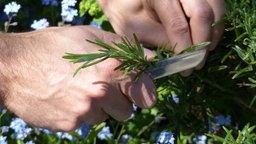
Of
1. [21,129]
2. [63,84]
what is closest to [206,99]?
[63,84]

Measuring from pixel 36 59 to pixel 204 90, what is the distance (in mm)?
571

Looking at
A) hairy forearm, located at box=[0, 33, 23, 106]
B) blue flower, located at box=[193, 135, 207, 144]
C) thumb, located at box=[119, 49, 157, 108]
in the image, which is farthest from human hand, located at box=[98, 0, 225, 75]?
blue flower, located at box=[193, 135, 207, 144]

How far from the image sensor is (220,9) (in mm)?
1392

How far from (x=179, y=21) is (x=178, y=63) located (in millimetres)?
142

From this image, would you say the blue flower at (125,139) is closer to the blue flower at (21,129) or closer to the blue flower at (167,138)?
the blue flower at (21,129)

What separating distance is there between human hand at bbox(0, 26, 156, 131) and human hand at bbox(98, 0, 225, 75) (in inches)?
5.7

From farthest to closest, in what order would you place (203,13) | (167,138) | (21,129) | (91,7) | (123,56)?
1. (91,7)
2. (21,129)
3. (167,138)
4. (203,13)
5. (123,56)

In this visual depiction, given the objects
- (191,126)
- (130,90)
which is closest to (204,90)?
(191,126)

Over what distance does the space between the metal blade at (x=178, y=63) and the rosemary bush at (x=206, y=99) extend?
37 millimetres

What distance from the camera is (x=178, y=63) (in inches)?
51.2

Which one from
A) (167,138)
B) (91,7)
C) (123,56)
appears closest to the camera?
(123,56)

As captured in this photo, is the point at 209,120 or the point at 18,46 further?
the point at 209,120

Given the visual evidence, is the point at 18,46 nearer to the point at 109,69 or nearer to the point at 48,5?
the point at 109,69

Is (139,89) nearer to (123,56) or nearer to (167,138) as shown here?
(123,56)
